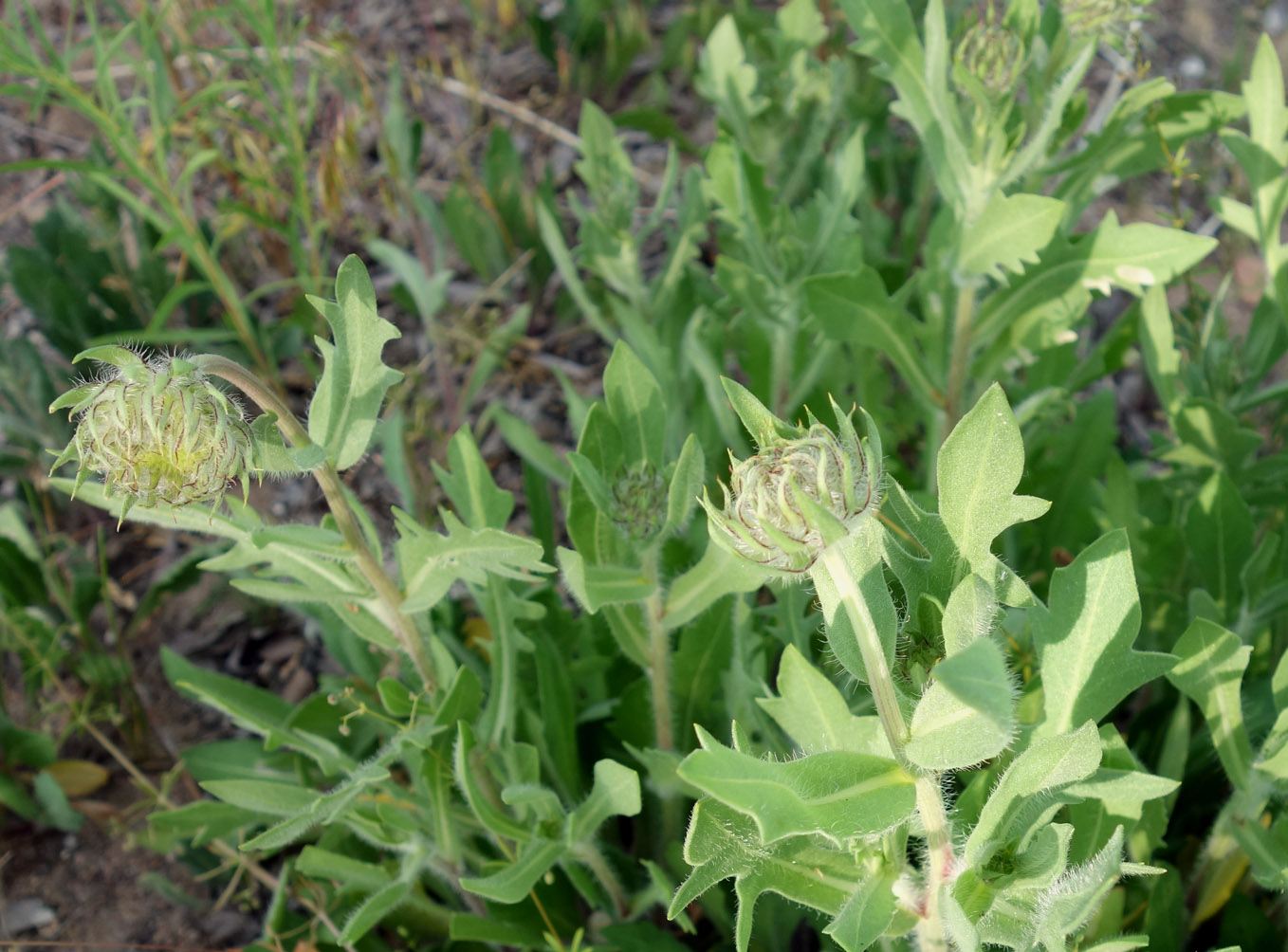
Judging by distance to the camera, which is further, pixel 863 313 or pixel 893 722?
pixel 863 313

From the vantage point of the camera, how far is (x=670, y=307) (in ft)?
10.5

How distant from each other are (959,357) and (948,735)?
4.53 feet

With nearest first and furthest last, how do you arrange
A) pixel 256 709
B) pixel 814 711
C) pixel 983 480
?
pixel 983 480, pixel 814 711, pixel 256 709

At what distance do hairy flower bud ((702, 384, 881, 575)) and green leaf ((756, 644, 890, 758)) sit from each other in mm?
324

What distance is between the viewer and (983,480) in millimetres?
1468

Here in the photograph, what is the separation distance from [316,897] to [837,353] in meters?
2.03

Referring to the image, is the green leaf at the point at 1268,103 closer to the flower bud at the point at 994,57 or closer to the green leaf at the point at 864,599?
the flower bud at the point at 994,57

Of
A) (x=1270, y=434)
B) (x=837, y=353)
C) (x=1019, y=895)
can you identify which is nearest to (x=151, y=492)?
(x=1019, y=895)

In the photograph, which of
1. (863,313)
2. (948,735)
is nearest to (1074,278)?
(863,313)

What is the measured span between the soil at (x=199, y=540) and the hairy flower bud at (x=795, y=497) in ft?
6.09

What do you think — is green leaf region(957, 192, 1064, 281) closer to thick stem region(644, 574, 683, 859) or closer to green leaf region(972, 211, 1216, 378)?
green leaf region(972, 211, 1216, 378)

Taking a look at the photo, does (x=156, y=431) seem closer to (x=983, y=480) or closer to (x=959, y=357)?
(x=983, y=480)

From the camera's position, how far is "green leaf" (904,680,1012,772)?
1302 mm

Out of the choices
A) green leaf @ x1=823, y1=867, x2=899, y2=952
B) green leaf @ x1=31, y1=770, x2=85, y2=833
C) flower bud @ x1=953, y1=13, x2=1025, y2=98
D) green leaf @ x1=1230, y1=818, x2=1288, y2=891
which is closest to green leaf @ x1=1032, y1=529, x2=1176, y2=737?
green leaf @ x1=823, y1=867, x2=899, y2=952
